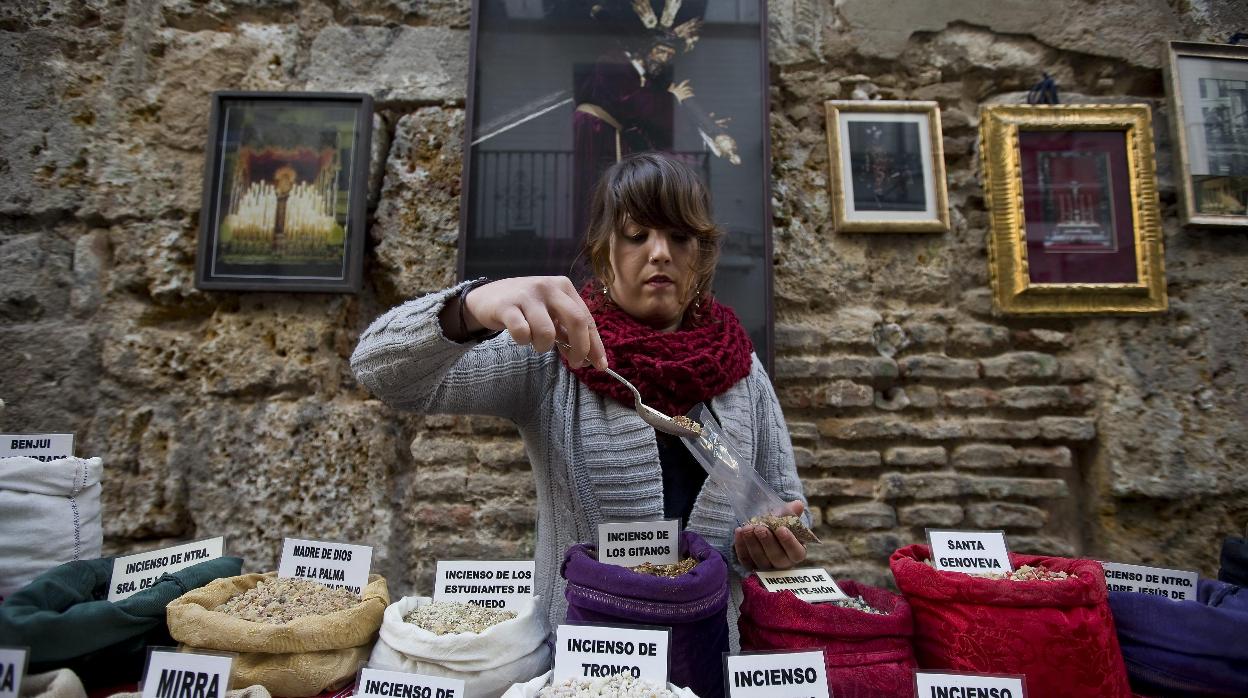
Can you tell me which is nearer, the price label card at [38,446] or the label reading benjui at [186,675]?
the label reading benjui at [186,675]

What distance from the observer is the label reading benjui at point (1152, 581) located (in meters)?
0.96

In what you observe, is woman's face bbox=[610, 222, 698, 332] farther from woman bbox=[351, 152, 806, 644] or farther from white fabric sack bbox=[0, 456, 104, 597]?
white fabric sack bbox=[0, 456, 104, 597]

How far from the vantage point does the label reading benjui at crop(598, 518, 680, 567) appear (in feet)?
2.87

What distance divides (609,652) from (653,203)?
773mm

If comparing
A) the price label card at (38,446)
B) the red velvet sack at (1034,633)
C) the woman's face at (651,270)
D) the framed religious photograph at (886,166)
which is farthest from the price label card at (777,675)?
the framed religious photograph at (886,166)

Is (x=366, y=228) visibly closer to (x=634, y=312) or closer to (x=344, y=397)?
(x=344, y=397)

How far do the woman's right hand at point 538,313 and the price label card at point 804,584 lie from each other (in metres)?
0.39

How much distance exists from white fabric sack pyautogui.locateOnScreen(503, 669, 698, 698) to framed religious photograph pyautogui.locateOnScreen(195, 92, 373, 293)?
1.46m

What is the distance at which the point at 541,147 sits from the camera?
1.92 m

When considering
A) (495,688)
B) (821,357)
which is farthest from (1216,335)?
(495,688)

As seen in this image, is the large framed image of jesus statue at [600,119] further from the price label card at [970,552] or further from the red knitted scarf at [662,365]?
the price label card at [970,552]

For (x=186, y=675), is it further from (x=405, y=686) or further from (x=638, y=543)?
(x=638, y=543)

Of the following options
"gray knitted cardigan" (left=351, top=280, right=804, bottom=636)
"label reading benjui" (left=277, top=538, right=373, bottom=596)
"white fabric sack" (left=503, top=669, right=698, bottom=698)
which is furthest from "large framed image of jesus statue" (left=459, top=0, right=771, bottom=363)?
"white fabric sack" (left=503, top=669, right=698, bottom=698)

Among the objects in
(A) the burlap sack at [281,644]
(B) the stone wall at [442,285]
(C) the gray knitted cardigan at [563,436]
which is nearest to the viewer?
(A) the burlap sack at [281,644]
